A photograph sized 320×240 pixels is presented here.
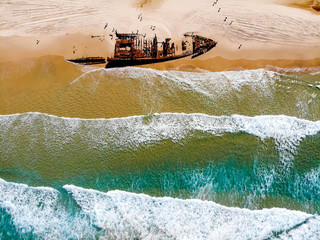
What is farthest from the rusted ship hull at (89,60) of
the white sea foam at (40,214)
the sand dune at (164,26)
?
the white sea foam at (40,214)

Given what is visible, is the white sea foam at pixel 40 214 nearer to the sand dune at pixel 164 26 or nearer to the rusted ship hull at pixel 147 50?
the sand dune at pixel 164 26

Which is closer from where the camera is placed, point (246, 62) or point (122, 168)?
point (122, 168)

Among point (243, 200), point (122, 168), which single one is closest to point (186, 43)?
point (122, 168)

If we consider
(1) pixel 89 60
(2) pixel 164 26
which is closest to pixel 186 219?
(1) pixel 89 60

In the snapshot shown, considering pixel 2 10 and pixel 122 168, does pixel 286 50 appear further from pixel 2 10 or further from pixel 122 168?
pixel 2 10

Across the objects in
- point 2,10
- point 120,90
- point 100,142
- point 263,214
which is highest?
point 2,10

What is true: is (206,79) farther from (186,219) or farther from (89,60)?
(186,219)

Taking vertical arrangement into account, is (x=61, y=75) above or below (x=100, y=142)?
above

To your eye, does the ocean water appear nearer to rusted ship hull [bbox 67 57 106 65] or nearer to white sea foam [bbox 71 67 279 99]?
white sea foam [bbox 71 67 279 99]
